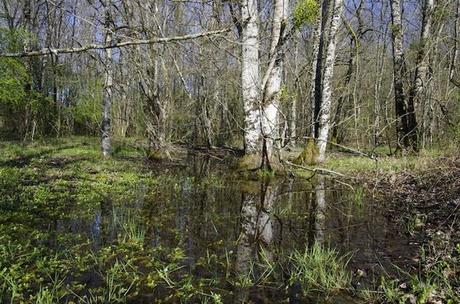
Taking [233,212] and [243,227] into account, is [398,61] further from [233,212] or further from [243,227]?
[243,227]

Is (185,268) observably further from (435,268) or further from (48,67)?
(48,67)

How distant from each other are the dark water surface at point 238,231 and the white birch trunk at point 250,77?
2044mm

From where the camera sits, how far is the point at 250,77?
35.4ft

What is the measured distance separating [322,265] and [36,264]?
315cm

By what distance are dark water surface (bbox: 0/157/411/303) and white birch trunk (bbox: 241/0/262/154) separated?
2.04 metres

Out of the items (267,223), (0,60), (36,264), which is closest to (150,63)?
(0,60)

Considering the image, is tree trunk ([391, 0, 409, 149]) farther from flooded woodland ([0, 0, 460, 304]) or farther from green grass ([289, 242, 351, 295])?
green grass ([289, 242, 351, 295])

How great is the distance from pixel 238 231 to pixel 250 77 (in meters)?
5.86

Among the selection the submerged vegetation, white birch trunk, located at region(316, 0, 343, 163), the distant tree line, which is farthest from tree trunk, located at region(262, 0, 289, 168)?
white birch trunk, located at region(316, 0, 343, 163)

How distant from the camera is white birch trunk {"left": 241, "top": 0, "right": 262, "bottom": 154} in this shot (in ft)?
35.2

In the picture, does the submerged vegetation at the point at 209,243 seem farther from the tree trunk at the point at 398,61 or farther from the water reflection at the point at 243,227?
the tree trunk at the point at 398,61

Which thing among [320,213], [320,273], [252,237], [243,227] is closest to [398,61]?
[320,213]

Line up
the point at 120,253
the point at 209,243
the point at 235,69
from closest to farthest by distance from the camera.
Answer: the point at 120,253 → the point at 209,243 → the point at 235,69

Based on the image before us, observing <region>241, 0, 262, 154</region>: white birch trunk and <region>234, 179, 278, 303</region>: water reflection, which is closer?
<region>234, 179, 278, 303</region>: water reflection
